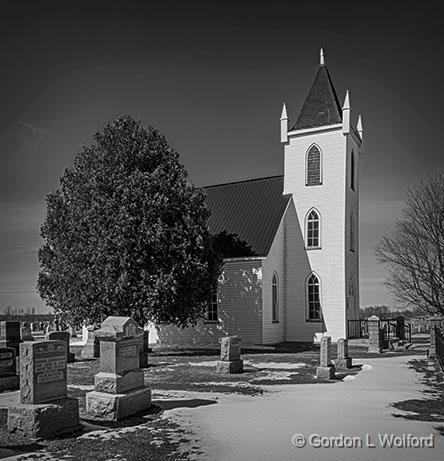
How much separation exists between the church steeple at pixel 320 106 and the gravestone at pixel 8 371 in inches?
894

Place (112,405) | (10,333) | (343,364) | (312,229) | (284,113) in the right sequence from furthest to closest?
(284,113) → (312,229) → (10,333) → (343,364) → (112,405)

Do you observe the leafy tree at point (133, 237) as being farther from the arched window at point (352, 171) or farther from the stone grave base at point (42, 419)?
the stone grave base at point (42, 419)

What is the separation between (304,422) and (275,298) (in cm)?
2111

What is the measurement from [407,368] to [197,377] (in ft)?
26.8

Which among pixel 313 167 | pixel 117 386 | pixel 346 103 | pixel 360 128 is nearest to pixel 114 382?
pixel 117 386

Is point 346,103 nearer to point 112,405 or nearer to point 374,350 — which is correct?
point 374,350

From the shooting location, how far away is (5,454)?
26.9ft

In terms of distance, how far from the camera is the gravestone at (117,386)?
10.5 metres

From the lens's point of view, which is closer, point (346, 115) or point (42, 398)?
point (42, 398)

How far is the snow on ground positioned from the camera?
8.22 metres

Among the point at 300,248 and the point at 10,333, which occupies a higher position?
the point at 300,248

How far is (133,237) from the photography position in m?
22.8

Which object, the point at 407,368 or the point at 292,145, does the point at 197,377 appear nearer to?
A: the point at 407,368

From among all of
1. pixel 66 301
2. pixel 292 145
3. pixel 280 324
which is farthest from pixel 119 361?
pixel 292 145
